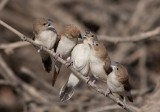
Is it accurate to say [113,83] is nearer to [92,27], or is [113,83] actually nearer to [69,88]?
[69,88]

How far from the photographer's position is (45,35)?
3.86m

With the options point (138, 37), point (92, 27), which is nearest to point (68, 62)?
point (138, 37)

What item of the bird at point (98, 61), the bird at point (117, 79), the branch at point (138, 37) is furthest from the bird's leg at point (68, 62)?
the branch at point (138, 37)

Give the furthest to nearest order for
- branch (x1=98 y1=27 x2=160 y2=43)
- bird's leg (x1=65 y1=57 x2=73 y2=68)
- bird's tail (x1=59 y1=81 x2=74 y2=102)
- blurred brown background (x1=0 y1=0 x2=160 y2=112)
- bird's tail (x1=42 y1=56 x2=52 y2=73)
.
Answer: blurred brown background (x1=0 y1=0 x2=160 y2=112)
branch (x1=98 y1=27 x2=160 y2=43)
bird's tail (x1=59 y1=81 x2=74 y2=102)
bird's tail (x1=42 y1=56 x2=52 y2=73)
bird's leg (x1=65 y1=57 x2=73 y2=68)

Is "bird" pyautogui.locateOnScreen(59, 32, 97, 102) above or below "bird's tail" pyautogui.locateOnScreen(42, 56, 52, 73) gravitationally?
above

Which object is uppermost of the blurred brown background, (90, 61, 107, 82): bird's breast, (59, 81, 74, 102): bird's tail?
(90, 61, 107, 82): bird's breast

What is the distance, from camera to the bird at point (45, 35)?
3820 millimetres

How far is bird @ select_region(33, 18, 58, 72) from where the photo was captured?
12.5 ft

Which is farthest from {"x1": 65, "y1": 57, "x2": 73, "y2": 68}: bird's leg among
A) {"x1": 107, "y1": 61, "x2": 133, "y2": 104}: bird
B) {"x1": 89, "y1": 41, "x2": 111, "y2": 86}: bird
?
{"x1": 107, "y1": 61, "x2": 133, "y2": 104}: bird

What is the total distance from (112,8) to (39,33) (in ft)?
16.1

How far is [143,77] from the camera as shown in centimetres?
770

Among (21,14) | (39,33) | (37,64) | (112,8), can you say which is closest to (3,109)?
(37,64)

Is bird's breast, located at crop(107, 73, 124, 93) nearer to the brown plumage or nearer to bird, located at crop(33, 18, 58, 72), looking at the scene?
the brown plumage

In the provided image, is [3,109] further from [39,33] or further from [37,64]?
[39,33]
